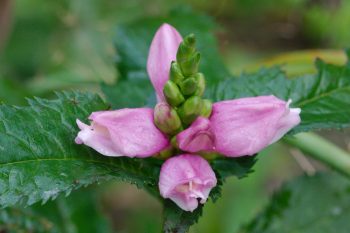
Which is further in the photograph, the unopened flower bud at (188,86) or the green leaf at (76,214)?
the green leaf at (76,214)

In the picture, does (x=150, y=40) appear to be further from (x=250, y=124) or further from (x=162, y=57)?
(x=250, y=124)

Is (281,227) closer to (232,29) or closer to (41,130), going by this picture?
(41,130)

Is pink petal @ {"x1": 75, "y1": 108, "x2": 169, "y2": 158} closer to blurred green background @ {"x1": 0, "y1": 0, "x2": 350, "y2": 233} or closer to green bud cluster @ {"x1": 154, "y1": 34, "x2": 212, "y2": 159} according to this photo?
green bud cluster @ {"x1": 154, "y1": 34, "x2": 212, "y2": 159}

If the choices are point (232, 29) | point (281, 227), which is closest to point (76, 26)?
point (232, 29)

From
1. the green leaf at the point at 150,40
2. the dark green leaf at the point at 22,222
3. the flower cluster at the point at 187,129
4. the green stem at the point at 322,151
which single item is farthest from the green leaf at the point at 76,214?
the flower cluster at the point at 187,129

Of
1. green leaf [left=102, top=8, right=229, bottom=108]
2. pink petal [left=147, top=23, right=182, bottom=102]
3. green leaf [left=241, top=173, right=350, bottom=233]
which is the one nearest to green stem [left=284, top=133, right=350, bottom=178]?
green leaf [left=241, top=173, right=350, bottom=233]

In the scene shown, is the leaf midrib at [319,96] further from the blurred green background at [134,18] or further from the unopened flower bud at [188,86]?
the blurred green background at [134,18]
